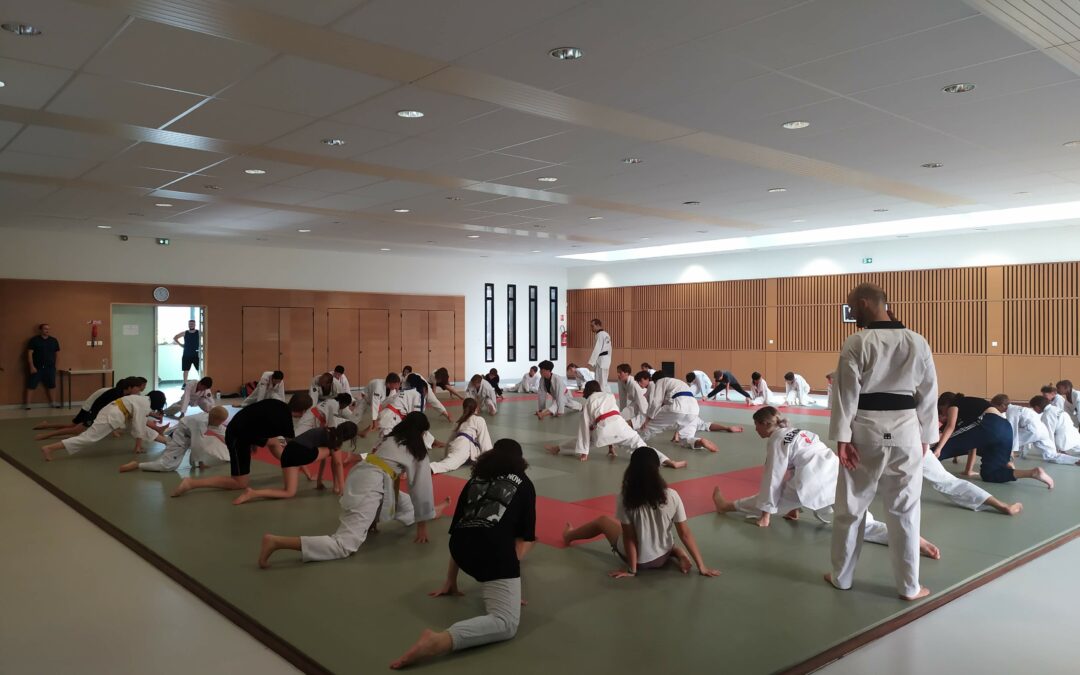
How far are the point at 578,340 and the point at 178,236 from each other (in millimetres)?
12464

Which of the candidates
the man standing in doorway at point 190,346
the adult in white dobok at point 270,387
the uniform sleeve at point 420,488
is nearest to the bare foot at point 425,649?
the uniform sleeve at point 420,488

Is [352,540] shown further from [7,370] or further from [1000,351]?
[1000,351]

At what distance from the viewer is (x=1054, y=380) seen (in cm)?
1414

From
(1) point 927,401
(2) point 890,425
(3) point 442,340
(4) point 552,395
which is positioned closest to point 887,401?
(2) point 890,425

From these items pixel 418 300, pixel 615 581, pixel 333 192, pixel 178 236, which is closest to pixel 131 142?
pixel 333 192

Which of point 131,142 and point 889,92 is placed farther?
point 131,142

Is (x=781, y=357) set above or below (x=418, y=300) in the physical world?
below

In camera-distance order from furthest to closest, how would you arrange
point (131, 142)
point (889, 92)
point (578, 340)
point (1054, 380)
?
point (578, 340), point (1054, 380), point (131, 142), point (889, 92)

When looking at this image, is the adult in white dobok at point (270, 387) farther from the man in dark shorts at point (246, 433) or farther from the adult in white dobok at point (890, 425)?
the adult in white dobok at point (890, 425)

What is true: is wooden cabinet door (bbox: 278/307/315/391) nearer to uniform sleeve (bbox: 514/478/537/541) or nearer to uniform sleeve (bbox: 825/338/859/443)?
uniform sleeve (bbox: 514/478/537/541)

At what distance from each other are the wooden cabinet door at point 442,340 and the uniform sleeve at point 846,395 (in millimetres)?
16808

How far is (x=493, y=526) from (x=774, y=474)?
9.48 feet

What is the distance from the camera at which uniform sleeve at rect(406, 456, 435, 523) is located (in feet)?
17.2

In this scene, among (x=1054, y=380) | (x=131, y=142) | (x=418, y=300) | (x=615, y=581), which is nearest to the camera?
(x=615, y=581)
